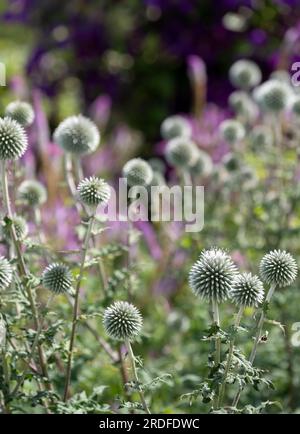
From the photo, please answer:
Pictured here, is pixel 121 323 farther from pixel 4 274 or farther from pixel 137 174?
pixel 137 174

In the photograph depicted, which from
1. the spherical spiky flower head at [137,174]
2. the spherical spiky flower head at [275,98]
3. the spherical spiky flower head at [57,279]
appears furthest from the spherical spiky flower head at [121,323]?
the spherical spiky flower head at [275,98]

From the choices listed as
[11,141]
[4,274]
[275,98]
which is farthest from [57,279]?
[275,98]

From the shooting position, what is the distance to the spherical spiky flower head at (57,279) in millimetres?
2023

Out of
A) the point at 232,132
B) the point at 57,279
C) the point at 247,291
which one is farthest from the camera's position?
the point at 232,132

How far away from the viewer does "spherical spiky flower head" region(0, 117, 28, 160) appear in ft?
6.82

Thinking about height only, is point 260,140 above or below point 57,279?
above

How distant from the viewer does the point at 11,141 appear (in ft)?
6.89

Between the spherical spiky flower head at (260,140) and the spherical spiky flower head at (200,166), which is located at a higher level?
the spherical spiky flower head at (260,140)

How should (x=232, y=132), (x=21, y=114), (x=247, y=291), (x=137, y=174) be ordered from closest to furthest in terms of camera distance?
(x=247, y=291), (x=21, y=114), (x=137, y=174), (x=232, y=132)

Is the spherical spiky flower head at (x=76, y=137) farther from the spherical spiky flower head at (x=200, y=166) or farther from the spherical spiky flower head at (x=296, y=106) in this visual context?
the spherical spiky flower head at (x=296, y=106)

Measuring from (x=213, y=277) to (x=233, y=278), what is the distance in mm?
54

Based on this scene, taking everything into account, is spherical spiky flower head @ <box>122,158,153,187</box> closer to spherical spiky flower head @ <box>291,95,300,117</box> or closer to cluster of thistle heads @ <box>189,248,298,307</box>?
cluster of thistle heads @ <box>189,248,298,307</box>

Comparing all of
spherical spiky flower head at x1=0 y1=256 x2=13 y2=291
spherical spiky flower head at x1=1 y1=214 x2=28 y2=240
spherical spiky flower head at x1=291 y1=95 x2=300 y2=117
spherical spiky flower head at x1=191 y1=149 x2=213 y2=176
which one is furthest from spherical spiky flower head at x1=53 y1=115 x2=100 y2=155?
spherical spiky flower head at x1=291 y1=95 x2=300 y2=117

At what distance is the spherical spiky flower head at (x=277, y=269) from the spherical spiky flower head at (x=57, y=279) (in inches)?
21.3
